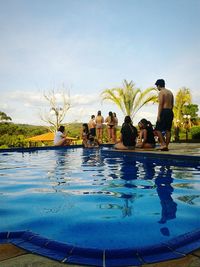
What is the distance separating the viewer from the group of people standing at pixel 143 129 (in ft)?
26.1

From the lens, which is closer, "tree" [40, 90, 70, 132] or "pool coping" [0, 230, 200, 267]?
"pool coping" [0, 230, 200, 267]

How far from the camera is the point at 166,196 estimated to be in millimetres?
3584

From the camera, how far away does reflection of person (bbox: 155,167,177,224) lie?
267cm

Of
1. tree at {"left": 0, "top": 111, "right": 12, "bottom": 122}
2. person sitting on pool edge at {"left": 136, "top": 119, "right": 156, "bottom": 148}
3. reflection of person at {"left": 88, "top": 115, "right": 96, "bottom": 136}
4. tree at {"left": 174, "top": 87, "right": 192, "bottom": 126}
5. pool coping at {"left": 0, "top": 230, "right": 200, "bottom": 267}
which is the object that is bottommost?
pool coping at {"left": 0, "top": 230, "right": 200, "bottom": 267}

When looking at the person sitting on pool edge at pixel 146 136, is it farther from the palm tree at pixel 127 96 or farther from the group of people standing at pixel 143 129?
the palm tree at pixel 127 96

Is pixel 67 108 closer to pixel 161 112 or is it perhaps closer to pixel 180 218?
pixel 161 112

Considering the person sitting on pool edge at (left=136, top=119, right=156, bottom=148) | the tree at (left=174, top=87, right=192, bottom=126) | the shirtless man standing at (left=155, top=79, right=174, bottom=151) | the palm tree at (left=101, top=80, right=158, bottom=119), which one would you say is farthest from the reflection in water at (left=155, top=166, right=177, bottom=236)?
the tree at (left=174, top=87, right=192, bottom=126)

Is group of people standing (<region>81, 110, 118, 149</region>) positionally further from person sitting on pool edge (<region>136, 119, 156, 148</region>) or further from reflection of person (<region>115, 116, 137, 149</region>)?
person sitting on pool edge (<region>136, 119, 156, 148</region>)

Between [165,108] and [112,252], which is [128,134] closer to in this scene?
[165,108]

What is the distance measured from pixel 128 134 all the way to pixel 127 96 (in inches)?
521

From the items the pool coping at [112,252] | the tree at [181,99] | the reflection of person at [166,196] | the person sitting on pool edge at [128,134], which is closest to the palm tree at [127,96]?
the tree at [181,99]

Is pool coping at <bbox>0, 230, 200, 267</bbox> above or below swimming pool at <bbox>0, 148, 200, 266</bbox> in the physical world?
above

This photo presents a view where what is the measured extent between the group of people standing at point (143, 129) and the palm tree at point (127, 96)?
737 cm

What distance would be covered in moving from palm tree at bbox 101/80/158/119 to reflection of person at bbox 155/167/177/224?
687 inches
